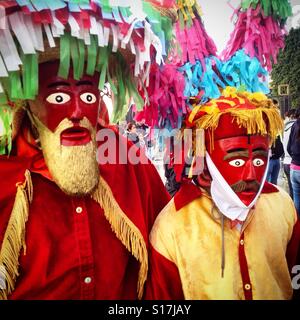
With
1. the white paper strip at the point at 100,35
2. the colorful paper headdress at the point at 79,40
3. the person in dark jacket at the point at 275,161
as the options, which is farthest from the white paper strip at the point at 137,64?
the person in dark jacket at the point at 275,161

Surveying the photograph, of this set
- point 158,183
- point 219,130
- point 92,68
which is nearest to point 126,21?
point 92,68

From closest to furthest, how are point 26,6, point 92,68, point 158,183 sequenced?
point 26,6
point 92,68
point 158,183

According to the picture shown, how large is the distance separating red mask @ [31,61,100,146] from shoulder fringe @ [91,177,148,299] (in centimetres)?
17

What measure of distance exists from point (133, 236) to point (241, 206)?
31 cm

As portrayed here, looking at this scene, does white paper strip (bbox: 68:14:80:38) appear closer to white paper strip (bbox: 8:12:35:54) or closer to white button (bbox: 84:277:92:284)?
white paper strip (bbox: 8:12:35:54)

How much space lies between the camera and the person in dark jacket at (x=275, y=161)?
4.26 feet

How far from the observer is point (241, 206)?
1.05 m

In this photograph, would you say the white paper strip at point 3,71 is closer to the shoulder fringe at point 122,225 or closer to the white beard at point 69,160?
the white beard at point 69,160

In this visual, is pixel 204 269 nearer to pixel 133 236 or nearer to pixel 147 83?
pixel 133 236

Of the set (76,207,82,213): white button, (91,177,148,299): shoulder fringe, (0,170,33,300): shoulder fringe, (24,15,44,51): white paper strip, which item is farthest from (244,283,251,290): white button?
(24,15,44,51): white paper strip

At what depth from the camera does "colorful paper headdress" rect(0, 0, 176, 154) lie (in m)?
0.88

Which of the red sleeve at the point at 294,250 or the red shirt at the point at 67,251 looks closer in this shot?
the red shirt at the point at 67,251

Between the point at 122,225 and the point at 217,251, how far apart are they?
28 centimetres
